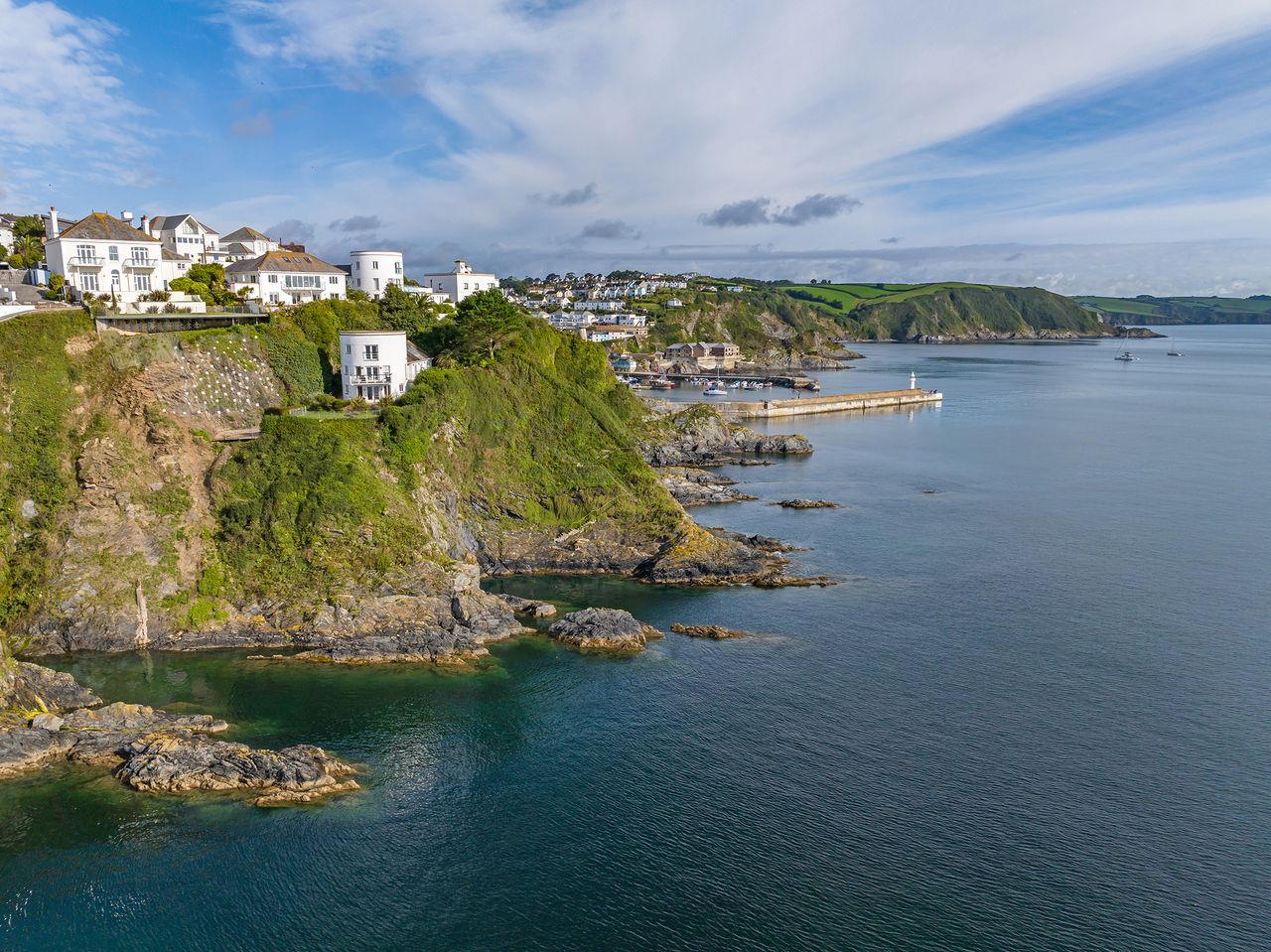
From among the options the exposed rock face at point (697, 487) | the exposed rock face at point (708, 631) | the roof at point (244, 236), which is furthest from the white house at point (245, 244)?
the exposed rock face at point (708, 631)

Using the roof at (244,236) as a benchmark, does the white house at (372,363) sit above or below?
below

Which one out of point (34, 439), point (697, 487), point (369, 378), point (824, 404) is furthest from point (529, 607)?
point (824, 404)

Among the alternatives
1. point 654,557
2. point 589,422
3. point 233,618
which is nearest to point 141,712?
point 233,618

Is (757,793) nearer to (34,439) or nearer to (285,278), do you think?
(34,439)

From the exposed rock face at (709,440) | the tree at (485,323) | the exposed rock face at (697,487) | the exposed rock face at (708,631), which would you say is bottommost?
the exposed rock face at (708,631)

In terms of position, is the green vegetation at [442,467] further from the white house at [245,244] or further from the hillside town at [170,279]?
the white house at [245,244]

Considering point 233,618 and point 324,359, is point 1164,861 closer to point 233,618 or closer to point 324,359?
point 233,618

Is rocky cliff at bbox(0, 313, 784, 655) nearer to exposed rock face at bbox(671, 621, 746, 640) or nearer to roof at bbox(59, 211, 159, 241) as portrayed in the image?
exposed rock face at bbox(671, 621, 746, 640)
